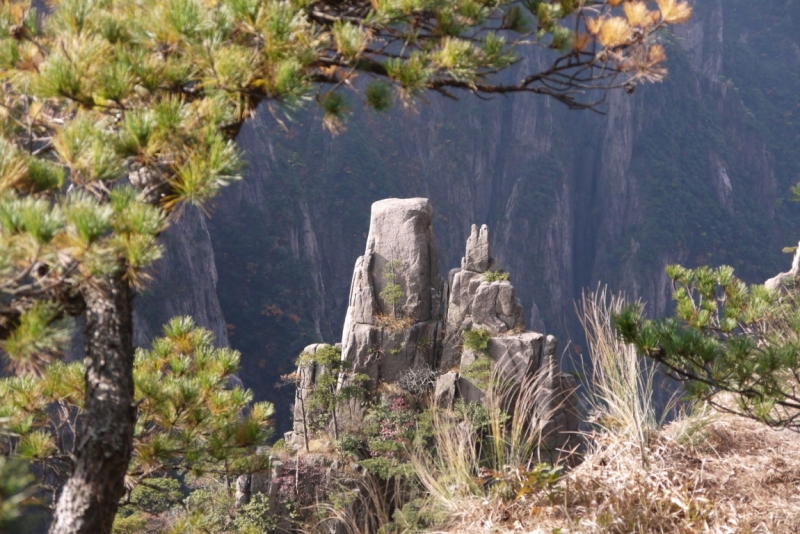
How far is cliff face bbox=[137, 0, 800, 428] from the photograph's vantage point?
33094 millimetres

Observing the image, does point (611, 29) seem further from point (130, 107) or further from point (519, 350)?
point (519, 350)

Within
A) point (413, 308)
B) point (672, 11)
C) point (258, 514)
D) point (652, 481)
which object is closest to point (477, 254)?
point (413, 308)

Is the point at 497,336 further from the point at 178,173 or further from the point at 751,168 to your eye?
the point at 751,168

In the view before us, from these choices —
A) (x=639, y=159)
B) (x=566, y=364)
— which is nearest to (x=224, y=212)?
(x=566, y=364)

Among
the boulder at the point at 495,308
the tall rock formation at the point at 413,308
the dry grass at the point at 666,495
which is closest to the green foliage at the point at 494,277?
the tall rock formation at the point at 413,308

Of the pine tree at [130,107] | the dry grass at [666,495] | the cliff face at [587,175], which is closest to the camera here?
the pine tree at [130,107]

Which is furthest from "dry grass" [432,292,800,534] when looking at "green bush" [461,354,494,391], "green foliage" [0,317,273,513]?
"green bush" [461,354,494,391]

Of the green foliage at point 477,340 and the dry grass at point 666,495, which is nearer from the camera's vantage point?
the dry grass at point 666,495

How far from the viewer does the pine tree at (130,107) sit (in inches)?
54.2

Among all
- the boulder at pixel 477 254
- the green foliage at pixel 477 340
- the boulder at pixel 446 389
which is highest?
the boulder at pixel 477 254

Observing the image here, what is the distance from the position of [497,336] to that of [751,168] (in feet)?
128

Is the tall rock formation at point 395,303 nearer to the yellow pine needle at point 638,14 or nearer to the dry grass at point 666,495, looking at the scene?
the dry grass at point 666,495

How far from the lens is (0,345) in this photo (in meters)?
1.39

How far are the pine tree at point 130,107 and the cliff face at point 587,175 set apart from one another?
28211mm
